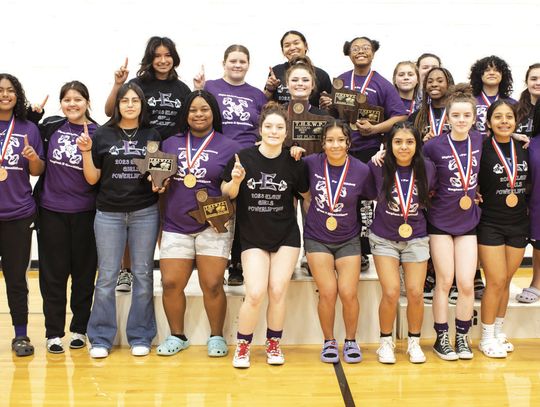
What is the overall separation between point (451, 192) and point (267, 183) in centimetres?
102

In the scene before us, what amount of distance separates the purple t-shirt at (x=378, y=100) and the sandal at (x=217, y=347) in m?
1.43

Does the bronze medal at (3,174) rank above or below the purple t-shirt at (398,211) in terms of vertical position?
above

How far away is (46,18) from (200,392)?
4105mm

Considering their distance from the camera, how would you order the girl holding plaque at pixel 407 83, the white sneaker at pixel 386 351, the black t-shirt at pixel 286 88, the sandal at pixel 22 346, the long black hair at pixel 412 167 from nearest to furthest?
the long black hair at pixel 412 167, the white sneaker at pixel 386 351, the sandal at pixel 22 346, the black t-shirt at pixel 286 88, the girl holding plaque at pixel 407 83

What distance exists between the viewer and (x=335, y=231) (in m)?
4.08

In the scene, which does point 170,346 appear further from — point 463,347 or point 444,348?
point 463,347

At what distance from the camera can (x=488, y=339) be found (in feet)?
13.8

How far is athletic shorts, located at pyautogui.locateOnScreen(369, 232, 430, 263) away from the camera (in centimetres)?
402

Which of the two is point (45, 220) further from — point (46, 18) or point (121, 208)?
point (46, 18)

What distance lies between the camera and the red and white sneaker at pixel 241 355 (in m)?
3.99

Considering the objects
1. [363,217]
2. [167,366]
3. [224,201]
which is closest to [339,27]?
[363,217]

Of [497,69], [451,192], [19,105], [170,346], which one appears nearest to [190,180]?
[170,346]

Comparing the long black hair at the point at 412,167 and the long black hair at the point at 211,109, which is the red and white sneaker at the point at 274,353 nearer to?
the long black hair at the point at 412,167

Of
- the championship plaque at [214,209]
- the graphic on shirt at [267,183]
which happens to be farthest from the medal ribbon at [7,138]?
the graphic on shirt at [267,183]
